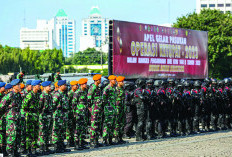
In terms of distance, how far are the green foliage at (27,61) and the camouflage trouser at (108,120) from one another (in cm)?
6075

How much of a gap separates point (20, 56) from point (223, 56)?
123ft

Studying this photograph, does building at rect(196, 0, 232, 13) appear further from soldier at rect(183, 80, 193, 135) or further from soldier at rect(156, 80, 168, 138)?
soldier at rect(156, 80, 168, 138)

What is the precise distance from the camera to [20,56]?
248 feet

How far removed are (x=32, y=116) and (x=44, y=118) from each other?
1.00 feet

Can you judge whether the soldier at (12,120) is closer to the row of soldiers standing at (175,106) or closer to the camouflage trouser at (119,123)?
the camouflage trouser at (119,123)

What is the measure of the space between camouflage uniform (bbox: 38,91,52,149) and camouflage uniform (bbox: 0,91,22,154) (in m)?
0.76

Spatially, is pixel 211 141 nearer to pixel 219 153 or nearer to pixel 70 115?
pixel 219 153

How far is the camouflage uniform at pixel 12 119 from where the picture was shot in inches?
411

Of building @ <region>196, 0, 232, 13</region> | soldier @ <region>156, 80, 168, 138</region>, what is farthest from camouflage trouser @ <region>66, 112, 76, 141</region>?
building @ <region>196, 0, 232, 13</region>

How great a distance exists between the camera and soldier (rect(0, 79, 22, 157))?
10.4 metres

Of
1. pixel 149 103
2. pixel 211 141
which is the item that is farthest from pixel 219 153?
pixel 149 103

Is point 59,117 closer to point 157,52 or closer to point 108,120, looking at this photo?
point 108,120

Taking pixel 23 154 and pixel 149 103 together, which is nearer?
pixel 23 154

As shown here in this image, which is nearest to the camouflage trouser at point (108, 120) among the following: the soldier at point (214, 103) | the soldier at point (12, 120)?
the soldier at point (12, 120)
